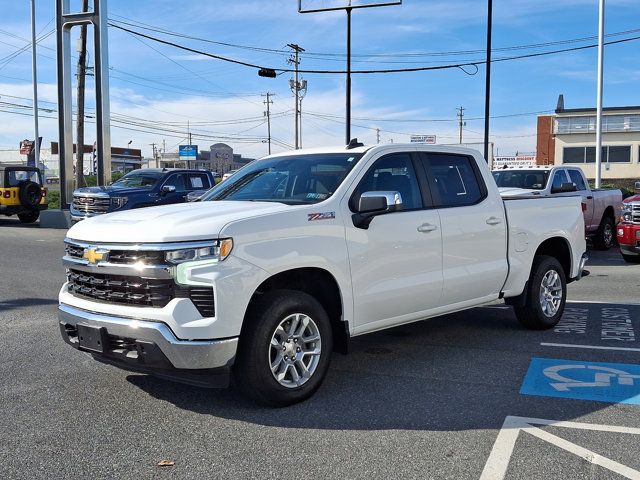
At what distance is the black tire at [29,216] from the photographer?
79.5 feet

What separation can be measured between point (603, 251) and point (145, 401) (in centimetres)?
1401

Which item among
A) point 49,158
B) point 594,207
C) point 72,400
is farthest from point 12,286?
point 49,158

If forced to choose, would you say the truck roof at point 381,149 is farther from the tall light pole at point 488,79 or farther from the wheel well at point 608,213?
the tall light pole at point 488,79

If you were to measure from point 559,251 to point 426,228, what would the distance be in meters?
2.78

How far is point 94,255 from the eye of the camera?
4562 millimetres

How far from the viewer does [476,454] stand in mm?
3852

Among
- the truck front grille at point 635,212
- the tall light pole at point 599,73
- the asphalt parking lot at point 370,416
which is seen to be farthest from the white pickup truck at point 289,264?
the tall light pole at point 599,73

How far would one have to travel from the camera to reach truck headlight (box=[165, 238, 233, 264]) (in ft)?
13.9

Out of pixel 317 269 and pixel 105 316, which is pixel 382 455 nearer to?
pixel 317 269

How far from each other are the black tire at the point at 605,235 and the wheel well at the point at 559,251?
29.8ft

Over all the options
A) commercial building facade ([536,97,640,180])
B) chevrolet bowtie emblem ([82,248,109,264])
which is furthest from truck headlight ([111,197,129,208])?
commercial building facade ([536,97,640,180])

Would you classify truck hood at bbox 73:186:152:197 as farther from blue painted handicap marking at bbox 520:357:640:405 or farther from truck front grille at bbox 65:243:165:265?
blue painted handicap marking at bbox 520:357:640:405

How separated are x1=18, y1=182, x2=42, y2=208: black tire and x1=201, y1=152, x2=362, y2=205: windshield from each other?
20.1m

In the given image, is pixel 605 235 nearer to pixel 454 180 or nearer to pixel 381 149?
pixel 454 180
